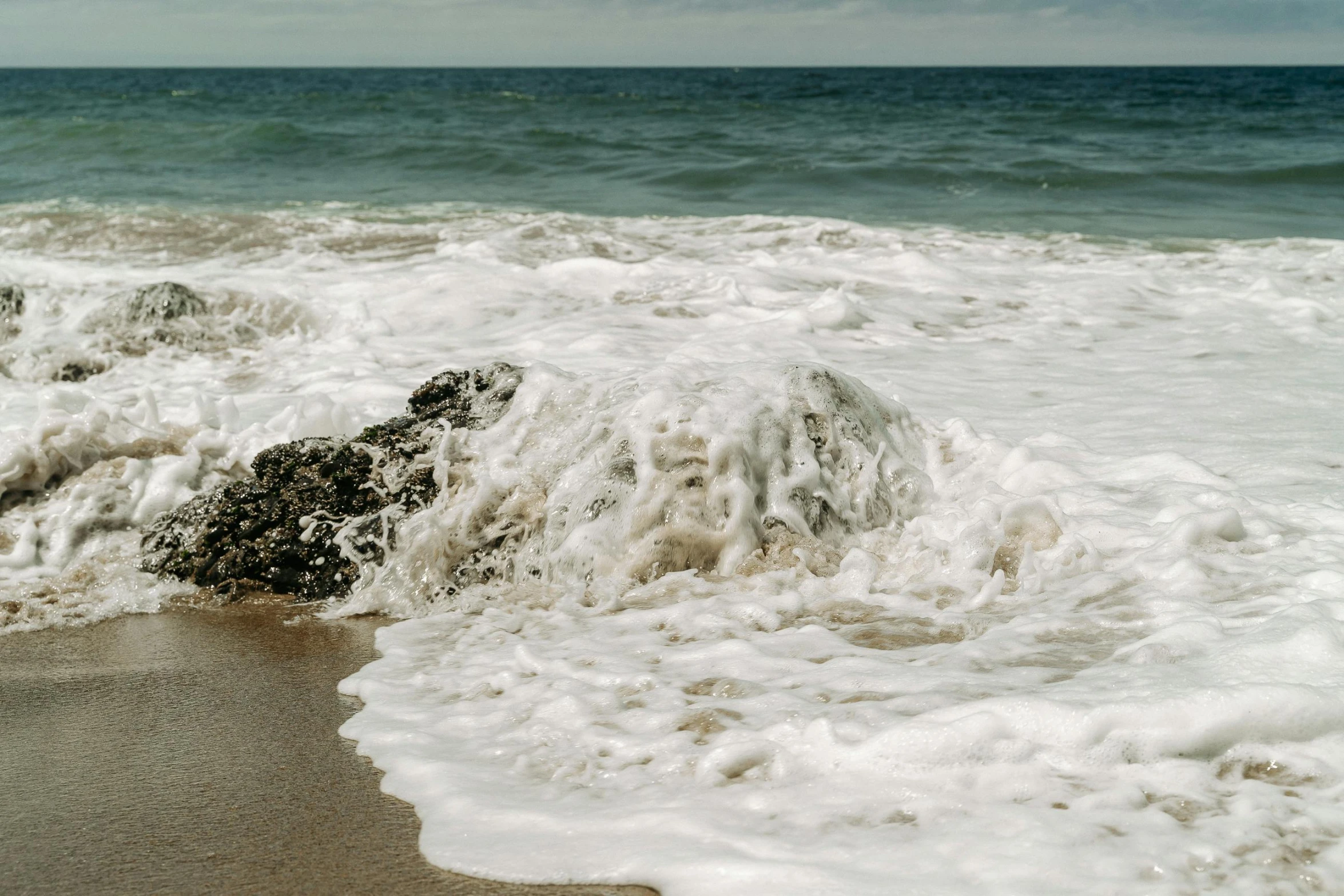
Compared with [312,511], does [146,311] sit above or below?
above

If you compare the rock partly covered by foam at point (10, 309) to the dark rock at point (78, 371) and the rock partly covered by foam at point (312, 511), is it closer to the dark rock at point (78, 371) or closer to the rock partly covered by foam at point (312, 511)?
the dark rock at point (78, 371)

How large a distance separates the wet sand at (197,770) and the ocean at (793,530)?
0.11 m

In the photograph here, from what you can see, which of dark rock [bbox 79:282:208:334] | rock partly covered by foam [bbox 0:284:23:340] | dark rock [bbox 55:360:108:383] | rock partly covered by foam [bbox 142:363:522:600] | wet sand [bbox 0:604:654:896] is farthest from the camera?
rock partly covered by foam [bbox 0:284:23:340]

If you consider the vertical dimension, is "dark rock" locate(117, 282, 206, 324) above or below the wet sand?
above

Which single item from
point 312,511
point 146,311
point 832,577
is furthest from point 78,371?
point 832,577

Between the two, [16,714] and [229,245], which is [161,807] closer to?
[16,714]

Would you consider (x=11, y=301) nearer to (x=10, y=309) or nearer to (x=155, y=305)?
(x=10, y=309)

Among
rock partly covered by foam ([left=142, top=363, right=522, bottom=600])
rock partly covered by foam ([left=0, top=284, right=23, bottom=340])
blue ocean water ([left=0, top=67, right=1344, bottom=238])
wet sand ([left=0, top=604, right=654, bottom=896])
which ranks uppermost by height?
blue ocean water ([left=0, top=67, right=1344, bottom=238])

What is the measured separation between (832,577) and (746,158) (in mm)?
14381

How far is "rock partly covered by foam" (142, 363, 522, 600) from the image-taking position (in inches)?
142

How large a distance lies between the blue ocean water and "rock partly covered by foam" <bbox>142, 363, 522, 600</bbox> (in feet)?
27.4

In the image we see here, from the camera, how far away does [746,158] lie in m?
16.8

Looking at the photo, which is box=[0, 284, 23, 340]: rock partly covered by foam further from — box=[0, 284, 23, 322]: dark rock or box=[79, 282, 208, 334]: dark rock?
box=[79, 282, 208, 334]: dark rock

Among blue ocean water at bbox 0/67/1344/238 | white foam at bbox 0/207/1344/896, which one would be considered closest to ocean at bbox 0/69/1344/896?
white foam at bbox 0/207/1344/896
